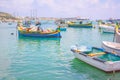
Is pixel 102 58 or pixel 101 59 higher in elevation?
pixel 101 59

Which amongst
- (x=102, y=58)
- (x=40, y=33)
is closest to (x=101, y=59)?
(x=102, y=58)

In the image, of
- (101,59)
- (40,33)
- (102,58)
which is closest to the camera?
(101,59)

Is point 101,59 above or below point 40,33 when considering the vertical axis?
above

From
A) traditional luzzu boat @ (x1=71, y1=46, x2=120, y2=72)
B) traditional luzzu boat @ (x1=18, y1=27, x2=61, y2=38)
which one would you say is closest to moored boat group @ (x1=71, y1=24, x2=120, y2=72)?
traditional luzzu boat @ (x1=71, y1=46, x2=120, y2=72)

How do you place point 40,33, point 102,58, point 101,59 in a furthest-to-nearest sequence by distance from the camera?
point 40,33 < point 102,58 < point 101,59

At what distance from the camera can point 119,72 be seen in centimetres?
1408

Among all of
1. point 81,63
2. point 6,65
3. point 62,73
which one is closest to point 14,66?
point 6,65

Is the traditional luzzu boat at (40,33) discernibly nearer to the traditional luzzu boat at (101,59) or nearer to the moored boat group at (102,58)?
the moored boat group at (102,58)

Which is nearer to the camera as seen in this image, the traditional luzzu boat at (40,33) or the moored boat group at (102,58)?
the moored boat group at (102,58)

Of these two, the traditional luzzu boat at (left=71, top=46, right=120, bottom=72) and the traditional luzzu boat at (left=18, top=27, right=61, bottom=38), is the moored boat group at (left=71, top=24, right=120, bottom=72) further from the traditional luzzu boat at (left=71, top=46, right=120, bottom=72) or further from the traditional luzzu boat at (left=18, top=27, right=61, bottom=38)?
the traditional luzzu boat at (left=18, top=27, right=61, bottom=38)

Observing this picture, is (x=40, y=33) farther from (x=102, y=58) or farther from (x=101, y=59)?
(x=101, y=59)

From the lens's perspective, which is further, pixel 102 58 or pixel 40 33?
pixel 40 33

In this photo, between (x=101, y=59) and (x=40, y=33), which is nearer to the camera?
(x=101, y=59)

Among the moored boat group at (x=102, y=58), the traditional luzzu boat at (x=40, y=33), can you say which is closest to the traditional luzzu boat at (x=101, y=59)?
the moored boat group at (x=102, y=58)
